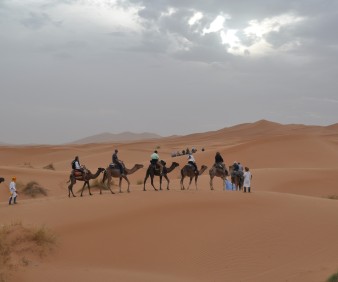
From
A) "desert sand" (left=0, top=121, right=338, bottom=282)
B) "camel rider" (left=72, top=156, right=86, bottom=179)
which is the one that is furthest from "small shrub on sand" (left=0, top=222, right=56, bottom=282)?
"camel rider" (left=72, top=156, right=86, bottom=179)

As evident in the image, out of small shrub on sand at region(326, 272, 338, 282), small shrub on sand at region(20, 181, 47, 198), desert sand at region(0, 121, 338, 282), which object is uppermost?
small shrub on sand at region(20, 181, 47, 198)

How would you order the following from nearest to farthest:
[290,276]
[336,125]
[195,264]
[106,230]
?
[290,276], [195,264], [106,230], [336,125]

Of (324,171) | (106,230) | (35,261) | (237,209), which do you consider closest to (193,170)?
(237,209)

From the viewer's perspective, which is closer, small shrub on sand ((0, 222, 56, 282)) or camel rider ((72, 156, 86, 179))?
small shrub on sand ((0, 222, 56, 282))

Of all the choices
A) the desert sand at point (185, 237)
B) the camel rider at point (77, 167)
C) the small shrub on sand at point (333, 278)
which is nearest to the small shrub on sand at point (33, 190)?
the camel rider at point (77, 167)

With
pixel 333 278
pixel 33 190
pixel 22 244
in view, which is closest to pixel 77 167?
pixel 22 244

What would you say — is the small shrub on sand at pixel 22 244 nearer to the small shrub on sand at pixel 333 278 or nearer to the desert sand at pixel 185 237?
the desert sand at pixel 185 237

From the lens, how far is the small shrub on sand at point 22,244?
11.1 meters

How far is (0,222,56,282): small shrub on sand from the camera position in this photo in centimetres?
1111

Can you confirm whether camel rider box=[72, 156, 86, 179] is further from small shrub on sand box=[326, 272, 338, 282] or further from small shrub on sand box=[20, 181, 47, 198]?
small shrub on sand box=[326, 272, 338, 282]

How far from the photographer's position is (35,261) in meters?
11.4

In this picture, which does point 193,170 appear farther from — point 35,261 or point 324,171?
point 324,171

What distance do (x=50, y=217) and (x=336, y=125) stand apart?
99.7 meters

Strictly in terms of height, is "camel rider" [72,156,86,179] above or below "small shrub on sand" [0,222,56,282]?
above
